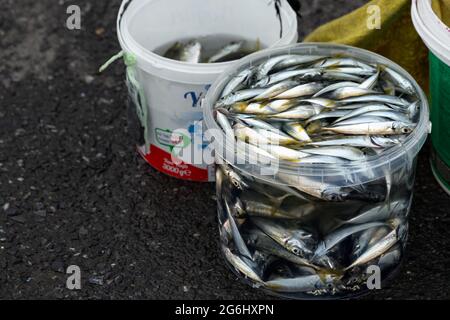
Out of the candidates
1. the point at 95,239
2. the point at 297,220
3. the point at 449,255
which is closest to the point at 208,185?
the point at 95,239

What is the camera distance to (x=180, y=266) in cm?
306

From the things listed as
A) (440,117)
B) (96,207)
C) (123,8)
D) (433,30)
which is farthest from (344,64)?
(96,207)

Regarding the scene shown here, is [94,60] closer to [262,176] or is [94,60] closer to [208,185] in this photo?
[208,185]

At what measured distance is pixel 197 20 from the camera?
11.4ft

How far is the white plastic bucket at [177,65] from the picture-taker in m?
3.07

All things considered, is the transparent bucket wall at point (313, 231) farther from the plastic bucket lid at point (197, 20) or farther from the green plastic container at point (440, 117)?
the plastic bucket lid at point (197, 20)

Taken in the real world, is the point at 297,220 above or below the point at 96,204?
above

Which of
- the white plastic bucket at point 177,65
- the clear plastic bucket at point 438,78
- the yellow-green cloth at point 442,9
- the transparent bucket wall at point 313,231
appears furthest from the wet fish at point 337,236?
the yellow-green cloth at point 442,9

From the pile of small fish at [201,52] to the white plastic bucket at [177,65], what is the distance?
6 centimetres

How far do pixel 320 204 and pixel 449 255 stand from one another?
0.68 m

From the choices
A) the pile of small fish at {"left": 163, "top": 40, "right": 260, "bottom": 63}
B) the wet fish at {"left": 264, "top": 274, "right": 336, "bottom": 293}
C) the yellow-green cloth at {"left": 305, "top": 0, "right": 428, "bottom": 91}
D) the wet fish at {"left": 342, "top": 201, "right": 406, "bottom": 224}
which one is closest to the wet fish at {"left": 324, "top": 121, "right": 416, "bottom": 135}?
the wet fish at {"left": 342, "top": 201, "right": 406, "bottom": 224}

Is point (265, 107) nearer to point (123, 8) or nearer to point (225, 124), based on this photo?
point (225, 124)

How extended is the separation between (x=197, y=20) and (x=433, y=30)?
1.01 metres
